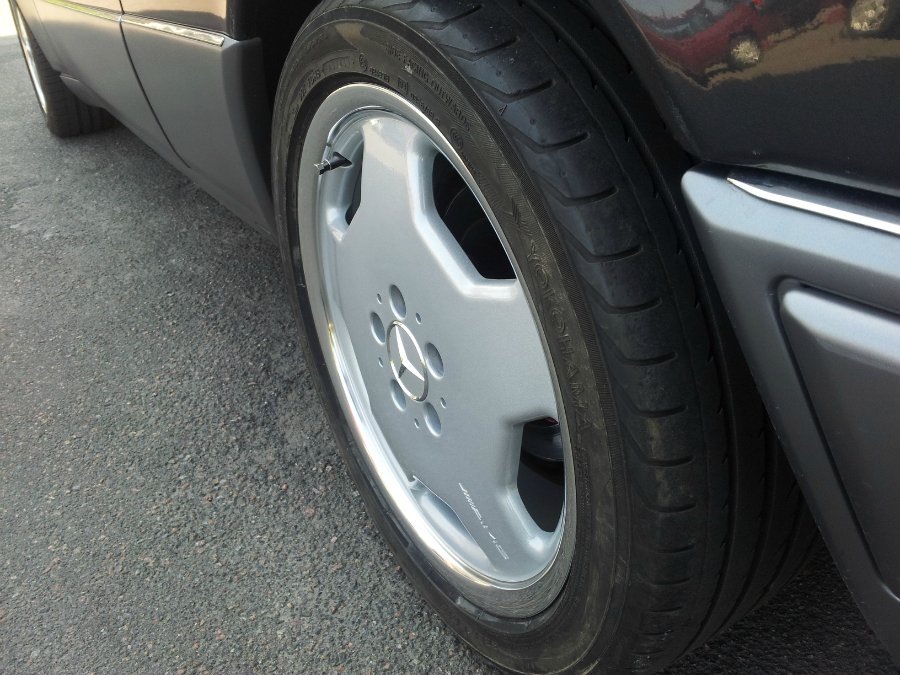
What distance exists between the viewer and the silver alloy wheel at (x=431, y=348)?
104 centimetres

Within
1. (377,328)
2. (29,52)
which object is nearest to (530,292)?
(377,328)

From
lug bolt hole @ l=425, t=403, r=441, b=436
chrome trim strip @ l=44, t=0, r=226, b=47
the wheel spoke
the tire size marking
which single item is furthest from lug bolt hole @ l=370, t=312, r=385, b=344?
chrome trim strip @ l=44, t=0, r=226, b=47

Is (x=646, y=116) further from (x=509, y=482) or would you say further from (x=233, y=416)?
(x=233, y=416)

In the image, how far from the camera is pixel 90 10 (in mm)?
2068

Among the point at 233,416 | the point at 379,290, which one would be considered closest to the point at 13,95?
the point at 233,416

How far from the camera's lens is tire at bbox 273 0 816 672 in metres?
0.82

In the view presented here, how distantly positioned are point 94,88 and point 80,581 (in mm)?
1533

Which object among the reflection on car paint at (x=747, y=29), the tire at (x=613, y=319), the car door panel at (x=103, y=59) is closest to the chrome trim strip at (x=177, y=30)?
the car door panel at (x=103, y=59)

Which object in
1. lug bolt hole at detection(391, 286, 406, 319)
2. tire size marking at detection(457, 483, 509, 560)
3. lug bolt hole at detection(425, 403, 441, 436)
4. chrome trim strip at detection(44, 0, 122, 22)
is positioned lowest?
tire size marking at detection(457, 483, 509, 560)

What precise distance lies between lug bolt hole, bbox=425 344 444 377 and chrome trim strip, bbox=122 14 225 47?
66 centimetres

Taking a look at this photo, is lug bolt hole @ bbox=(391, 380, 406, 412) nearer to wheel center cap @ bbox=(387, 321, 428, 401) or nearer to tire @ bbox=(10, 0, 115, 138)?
wheel center cap @ bbox=(387, 321, 428, 401)

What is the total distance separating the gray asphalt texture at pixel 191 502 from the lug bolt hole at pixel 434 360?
51 centimetres

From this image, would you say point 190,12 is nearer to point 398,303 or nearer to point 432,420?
point 398,303

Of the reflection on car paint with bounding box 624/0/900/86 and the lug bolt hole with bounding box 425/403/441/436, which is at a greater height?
the reflection on car paint with bounding box 624/0/900/86
